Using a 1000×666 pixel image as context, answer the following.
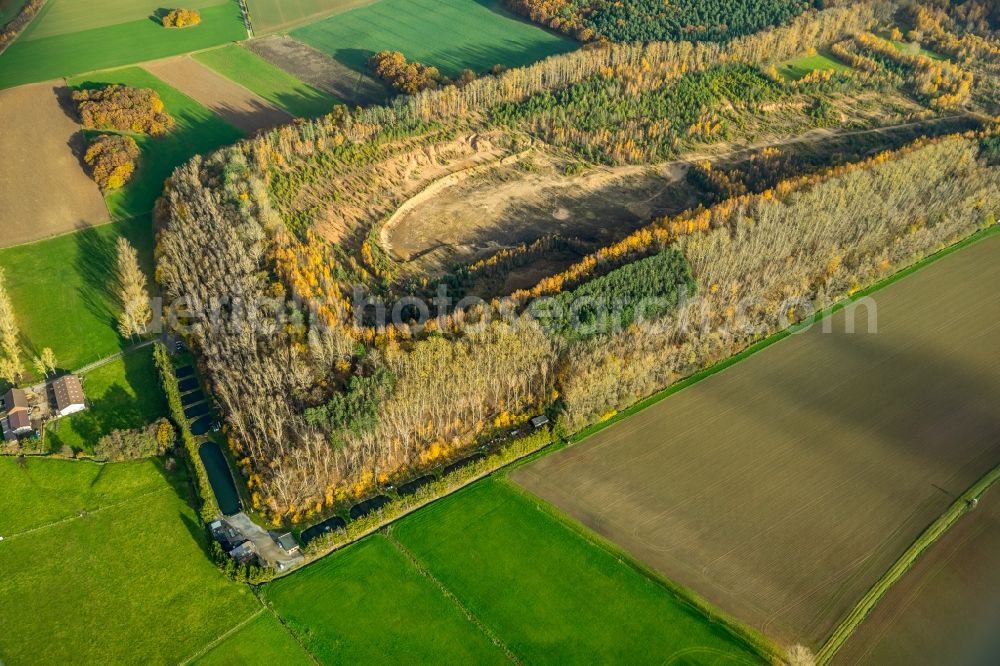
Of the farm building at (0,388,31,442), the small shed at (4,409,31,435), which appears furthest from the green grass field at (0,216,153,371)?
the small shed at (4,409,31,435)

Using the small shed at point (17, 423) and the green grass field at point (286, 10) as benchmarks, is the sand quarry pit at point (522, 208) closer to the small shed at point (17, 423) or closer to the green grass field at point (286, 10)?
the small shed at point (17, 423)

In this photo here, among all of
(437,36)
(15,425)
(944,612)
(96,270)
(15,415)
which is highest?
(437,36)

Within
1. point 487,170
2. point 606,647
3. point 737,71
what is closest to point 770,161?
point 737,71

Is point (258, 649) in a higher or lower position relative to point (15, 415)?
lower

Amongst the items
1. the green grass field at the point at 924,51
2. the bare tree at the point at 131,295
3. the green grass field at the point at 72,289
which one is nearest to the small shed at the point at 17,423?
the green grass field at the point at 72,289

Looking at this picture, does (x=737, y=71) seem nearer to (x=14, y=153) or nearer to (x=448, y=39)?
(x=448, y=39)

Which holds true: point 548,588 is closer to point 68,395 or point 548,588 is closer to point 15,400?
point 68,395

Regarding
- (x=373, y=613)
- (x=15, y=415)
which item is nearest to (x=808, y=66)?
(x=373, y=613)

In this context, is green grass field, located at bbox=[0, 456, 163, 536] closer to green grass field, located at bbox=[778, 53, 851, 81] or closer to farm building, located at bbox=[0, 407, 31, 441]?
farm building, located at bbox=[0, 407, 31, 441]
